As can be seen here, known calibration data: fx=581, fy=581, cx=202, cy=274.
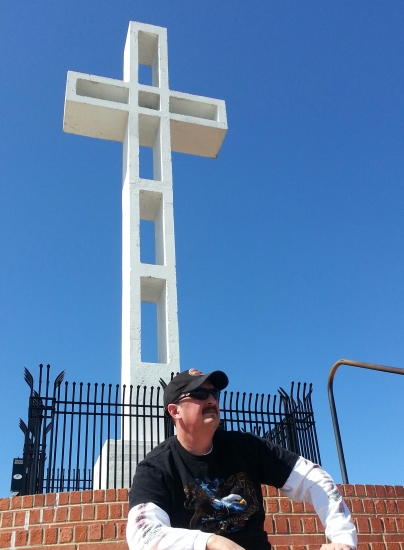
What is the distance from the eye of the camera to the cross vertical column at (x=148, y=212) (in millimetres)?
8062

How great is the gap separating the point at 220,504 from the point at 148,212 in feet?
25.7

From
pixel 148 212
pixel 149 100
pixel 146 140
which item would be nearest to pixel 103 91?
pixel 149 100

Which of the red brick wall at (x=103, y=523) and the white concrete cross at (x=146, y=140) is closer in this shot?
the red brick wall at (x=103, y=523)

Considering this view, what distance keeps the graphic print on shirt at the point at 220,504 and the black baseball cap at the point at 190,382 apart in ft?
1.17

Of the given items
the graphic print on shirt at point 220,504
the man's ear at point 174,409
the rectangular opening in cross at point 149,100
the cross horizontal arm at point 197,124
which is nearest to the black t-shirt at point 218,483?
the graphic print on shirt at point 220,504

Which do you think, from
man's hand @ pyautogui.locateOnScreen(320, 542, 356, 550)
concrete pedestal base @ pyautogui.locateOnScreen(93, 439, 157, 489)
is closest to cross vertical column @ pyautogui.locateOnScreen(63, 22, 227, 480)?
concrete pedestal base @ pyautogui.locateOnScreen(93, 439, 157, 489)

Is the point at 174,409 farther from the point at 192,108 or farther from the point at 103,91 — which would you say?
the point at 192,108

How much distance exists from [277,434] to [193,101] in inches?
262

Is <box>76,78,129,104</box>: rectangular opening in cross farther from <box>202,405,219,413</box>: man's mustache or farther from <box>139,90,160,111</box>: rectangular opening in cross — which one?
<box>202,405,219,413</box>: man's mustache

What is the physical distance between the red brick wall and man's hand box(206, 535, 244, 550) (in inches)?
105

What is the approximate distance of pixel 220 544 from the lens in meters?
1.87

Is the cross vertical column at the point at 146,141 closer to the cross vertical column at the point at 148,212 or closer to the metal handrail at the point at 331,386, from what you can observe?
the cross vertical column at the point at 148,212

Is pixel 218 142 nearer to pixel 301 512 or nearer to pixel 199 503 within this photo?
pixel 301 512

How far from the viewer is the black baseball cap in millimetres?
2379
